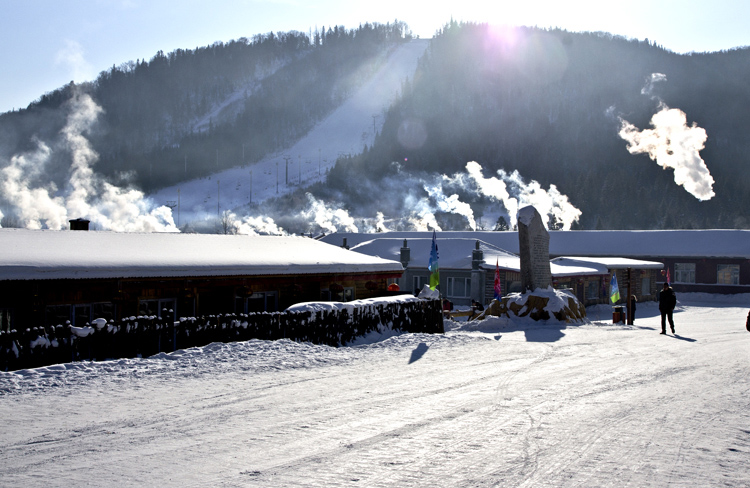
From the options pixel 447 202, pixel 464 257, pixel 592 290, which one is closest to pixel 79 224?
pixel 464 257

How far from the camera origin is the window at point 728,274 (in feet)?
158

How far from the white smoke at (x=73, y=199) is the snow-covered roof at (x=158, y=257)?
185 ft

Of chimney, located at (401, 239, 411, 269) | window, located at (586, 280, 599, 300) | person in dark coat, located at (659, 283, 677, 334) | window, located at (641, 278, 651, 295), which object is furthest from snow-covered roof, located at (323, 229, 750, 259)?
person in dark coat, located at (659, 283, 677, 334)

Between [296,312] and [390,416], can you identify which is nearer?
[390,416]

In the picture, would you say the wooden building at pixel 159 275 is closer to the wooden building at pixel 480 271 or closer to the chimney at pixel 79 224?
the chimney at pixel 79 224

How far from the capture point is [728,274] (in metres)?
48.5

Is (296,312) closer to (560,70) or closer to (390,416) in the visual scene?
(390,416)

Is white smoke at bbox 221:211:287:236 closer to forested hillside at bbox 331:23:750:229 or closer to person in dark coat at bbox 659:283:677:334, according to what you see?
forested hillside at bbox 331:23:750:229

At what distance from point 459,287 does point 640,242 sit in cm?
2347

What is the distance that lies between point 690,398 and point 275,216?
424 ft

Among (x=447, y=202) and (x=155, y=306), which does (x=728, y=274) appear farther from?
(x=447, y=202)

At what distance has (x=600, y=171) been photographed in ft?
481

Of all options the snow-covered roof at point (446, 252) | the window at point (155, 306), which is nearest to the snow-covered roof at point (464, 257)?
the snow-covered roof at point (446, 252)

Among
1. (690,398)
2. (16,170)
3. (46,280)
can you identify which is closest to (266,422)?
(690,398)
